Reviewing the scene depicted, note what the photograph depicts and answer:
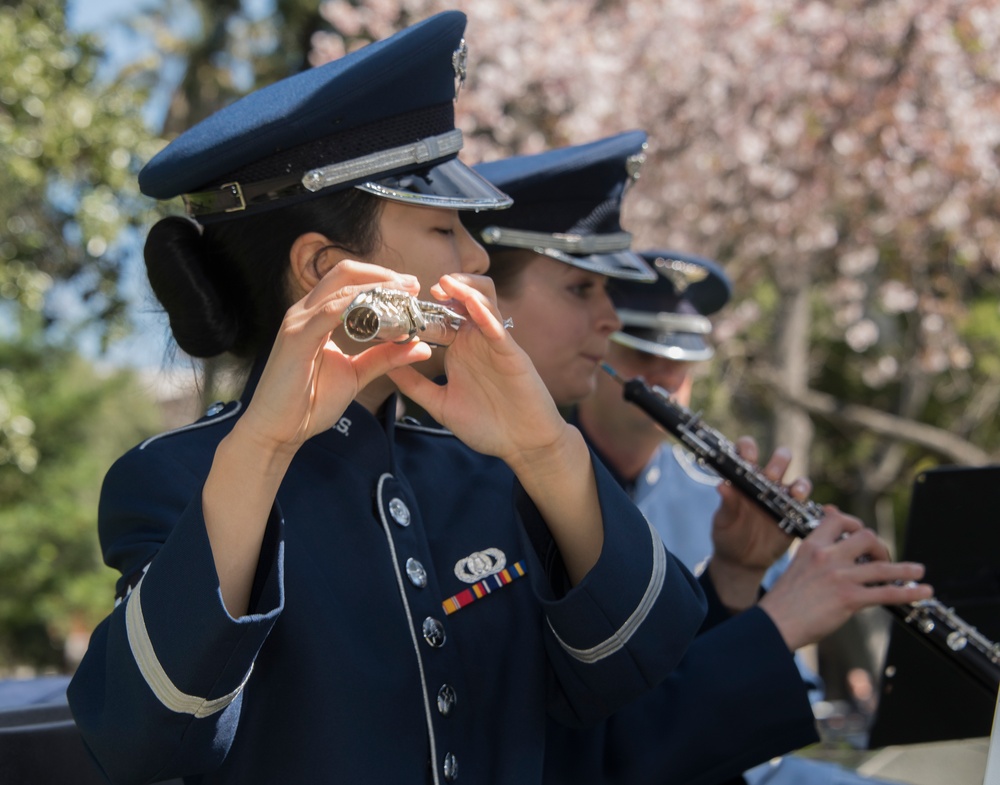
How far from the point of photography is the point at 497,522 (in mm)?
1940

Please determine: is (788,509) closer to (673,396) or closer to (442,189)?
(673,396)

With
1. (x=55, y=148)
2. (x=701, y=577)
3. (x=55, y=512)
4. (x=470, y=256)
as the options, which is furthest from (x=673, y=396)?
(x=55, y=512)

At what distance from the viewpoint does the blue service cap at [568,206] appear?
9.41ft

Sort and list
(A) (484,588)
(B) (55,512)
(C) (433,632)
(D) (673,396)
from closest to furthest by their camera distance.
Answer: (C) (433,632)
(A) (484,588)
(D) (673,396)
(B) (55,512)

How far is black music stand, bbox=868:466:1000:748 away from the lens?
8.29 ft

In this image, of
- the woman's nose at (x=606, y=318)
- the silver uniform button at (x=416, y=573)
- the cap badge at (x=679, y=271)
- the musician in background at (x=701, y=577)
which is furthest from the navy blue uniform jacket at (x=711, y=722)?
the cap badge at (x=679, y=271)

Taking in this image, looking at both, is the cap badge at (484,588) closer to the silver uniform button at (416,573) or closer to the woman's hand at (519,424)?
the silver uniform button at (416,573)

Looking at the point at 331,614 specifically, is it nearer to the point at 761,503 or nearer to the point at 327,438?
the point at 327,438

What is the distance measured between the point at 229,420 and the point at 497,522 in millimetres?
459

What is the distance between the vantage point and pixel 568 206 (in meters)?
2.94

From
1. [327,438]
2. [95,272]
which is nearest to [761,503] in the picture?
[327,438]

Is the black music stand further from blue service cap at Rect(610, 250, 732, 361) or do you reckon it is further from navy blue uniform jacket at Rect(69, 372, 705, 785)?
blue service cap at Rect(610, 250, 732, 361)

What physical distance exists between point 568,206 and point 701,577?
955 mm

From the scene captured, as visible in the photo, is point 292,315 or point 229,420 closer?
point 292,315
